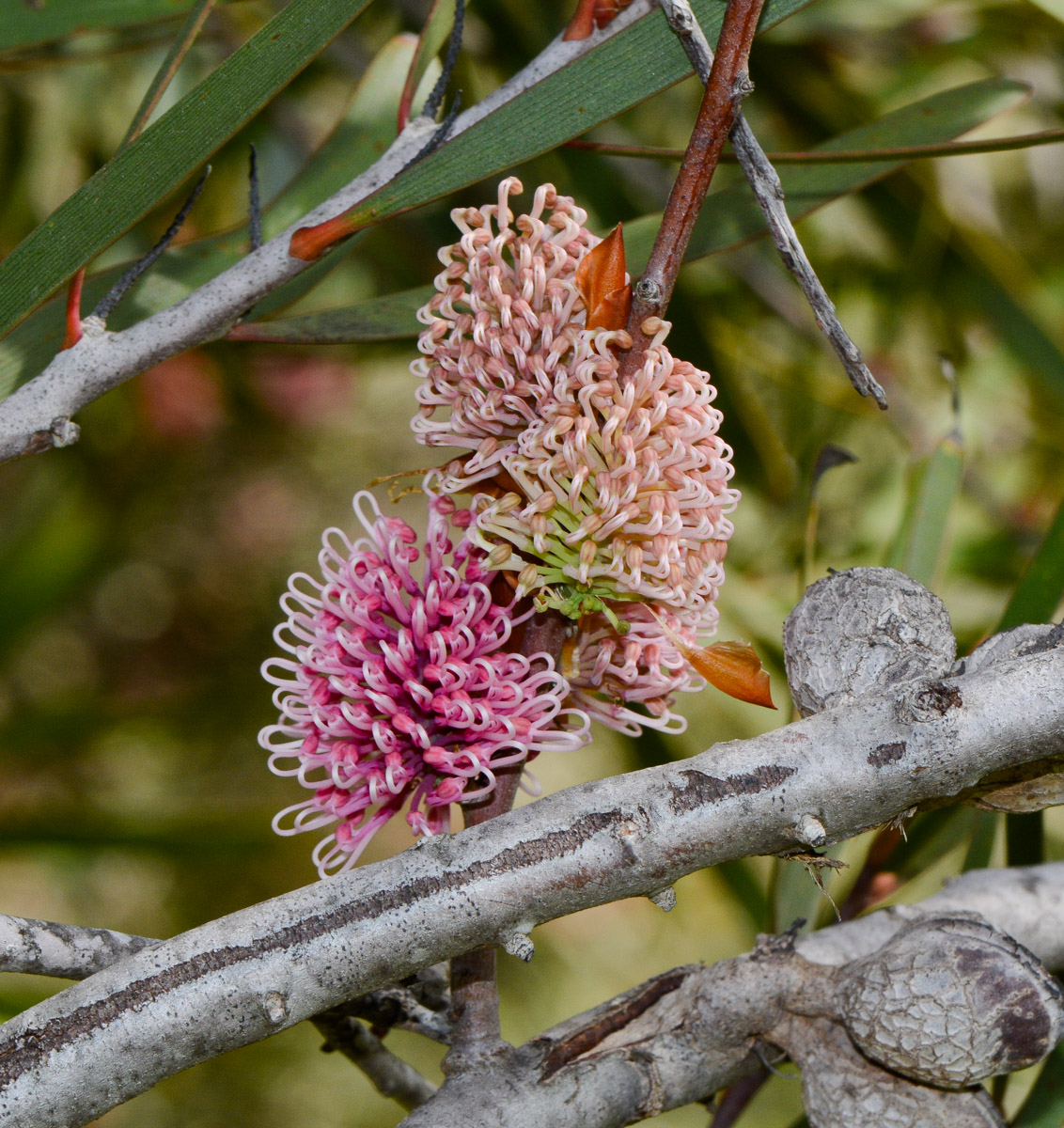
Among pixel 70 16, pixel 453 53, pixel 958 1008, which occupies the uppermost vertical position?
pixel 70 16

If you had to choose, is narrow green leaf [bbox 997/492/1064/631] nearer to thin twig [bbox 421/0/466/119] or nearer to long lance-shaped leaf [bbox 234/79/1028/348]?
long lance-shaped leaf [bbox 234/79/1028/348]

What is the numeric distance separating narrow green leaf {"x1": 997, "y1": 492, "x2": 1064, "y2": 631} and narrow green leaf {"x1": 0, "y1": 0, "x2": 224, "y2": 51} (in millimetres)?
799

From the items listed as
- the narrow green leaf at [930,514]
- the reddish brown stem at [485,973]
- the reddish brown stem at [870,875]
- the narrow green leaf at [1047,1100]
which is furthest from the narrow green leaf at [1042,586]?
the reddish brown stem at [485,973]

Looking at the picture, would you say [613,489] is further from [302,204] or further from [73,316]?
[302,204]

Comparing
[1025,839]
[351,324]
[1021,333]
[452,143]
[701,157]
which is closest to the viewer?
[701,157]

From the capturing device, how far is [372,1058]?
667 mm

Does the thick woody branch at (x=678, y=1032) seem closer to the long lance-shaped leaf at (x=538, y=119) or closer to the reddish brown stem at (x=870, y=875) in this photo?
the reddish brown stem at (x=870, y=875)

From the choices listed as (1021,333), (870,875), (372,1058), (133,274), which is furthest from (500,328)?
(1021,333)

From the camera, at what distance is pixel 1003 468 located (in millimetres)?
1683

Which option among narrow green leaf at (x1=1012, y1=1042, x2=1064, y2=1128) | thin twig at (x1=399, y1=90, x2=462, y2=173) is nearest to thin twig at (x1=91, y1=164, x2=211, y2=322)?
thin twig at (x1=399, y1=90, x2=462, y2=173)

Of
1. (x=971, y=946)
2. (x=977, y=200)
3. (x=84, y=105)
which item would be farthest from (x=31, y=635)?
(x=977, y=200)

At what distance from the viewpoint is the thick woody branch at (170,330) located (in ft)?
1.89

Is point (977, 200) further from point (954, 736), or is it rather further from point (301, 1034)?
point (301, 1034)

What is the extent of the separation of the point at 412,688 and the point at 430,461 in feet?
5.43
